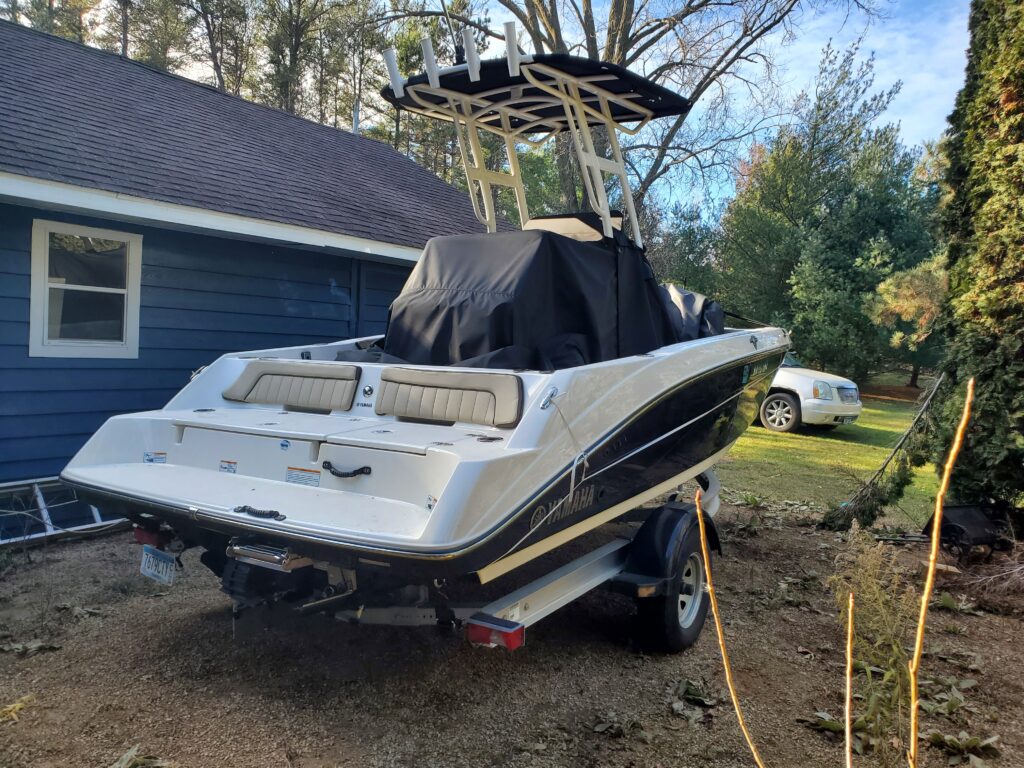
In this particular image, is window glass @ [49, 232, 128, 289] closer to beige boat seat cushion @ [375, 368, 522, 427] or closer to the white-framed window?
the white-framed window

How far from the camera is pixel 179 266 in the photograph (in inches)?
266

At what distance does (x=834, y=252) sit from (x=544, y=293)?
19230mm

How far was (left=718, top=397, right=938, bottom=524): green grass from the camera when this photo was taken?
8164mm

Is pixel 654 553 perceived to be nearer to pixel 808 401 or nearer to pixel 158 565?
pixel 158 565

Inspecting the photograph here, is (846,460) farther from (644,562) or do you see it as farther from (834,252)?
(834,252)

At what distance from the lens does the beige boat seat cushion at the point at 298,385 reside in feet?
12.5

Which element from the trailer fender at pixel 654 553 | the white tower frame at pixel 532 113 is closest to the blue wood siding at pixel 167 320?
the white tower frame at pixel 532 113

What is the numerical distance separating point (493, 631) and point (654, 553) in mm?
1258

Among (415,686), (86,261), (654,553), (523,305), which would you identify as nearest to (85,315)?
(86,261)

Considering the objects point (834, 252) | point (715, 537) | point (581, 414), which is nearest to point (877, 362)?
point (834, 252)

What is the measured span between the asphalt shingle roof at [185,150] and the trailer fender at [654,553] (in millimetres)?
4860

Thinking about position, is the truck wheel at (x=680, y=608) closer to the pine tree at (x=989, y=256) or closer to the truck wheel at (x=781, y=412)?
the pine tree at (x=989, y=256)

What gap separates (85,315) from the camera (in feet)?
20.9

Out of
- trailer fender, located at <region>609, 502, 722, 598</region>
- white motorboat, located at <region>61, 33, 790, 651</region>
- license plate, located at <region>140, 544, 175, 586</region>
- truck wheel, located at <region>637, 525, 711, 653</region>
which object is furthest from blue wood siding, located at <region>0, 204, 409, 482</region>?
truck wheel, located at <region>637, 525, 711, 653</region>
